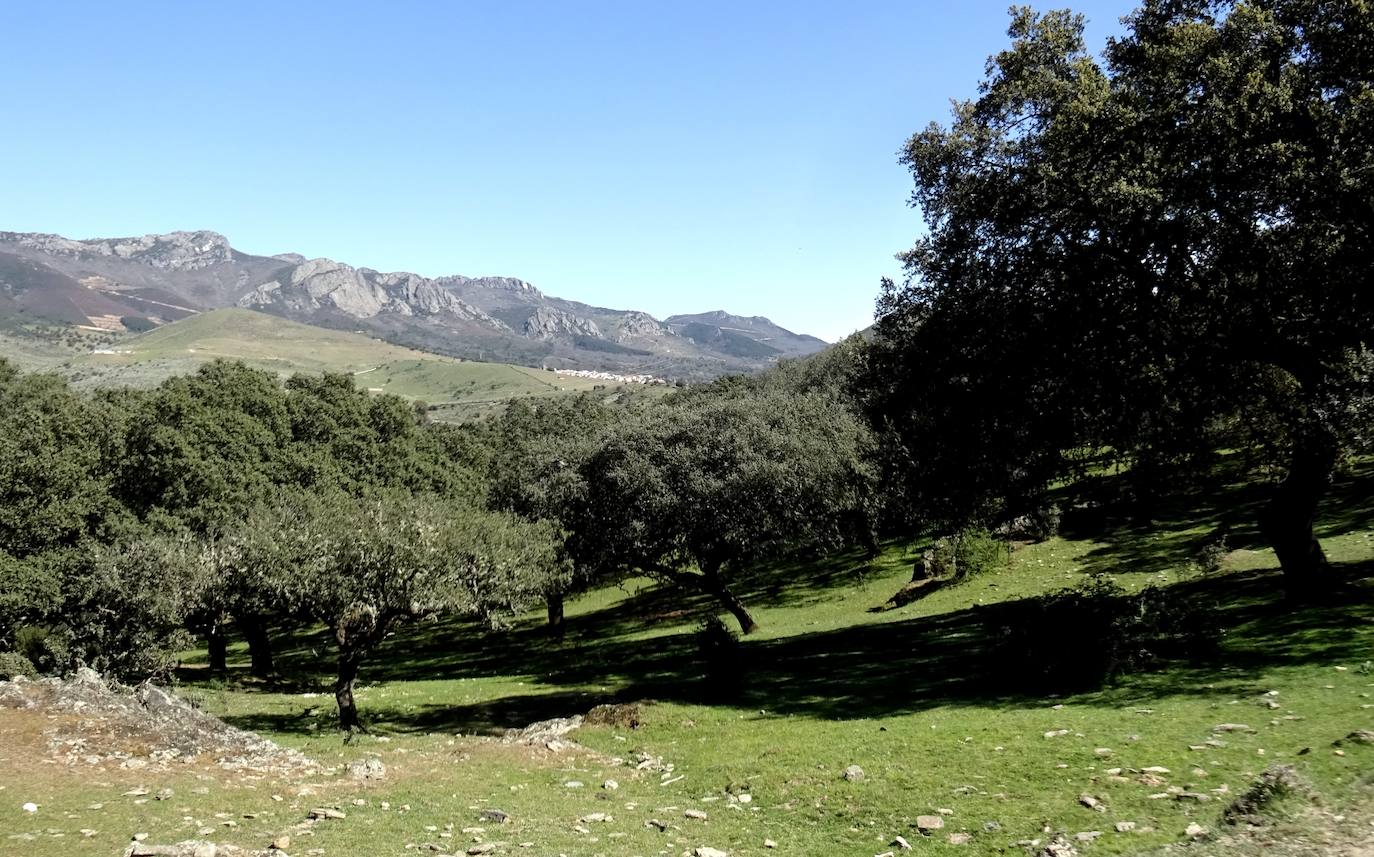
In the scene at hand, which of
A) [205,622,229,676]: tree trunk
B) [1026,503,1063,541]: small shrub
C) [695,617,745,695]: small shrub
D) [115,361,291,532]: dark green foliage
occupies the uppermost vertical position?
[115,361,291,532]: dark green foliage

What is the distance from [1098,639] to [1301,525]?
277 inches

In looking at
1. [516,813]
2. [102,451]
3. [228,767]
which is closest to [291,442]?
[102,451]

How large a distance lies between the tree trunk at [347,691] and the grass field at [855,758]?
69 cm

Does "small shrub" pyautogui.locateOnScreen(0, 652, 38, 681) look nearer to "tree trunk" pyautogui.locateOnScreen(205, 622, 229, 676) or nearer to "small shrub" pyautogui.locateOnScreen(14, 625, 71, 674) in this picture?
"small shrub" pyautogui.locateOnScreen(14, 625, 71, 674)

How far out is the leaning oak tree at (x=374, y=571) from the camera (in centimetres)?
2423

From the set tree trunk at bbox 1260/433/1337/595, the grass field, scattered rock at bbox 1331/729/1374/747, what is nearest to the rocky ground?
the grass field

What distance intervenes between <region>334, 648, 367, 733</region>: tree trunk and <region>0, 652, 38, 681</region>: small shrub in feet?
54.9

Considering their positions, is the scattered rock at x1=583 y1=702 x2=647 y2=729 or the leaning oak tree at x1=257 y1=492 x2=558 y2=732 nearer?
the scattered rock at x1=583 y1=702 x2=647 y2=729

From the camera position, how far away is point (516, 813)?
1509 centimetres

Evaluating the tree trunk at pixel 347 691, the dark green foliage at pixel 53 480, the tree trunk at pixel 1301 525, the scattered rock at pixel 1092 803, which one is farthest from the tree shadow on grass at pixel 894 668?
the dark green foliage at pixel 53 480

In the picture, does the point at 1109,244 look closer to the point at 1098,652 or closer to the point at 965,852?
the point at 1098,652

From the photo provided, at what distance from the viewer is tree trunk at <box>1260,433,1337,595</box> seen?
21297 millimetres

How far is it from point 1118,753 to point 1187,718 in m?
2.44

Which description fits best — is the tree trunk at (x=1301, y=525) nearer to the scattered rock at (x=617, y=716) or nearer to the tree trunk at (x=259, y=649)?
the scattered rock at (x=617, y=716)
